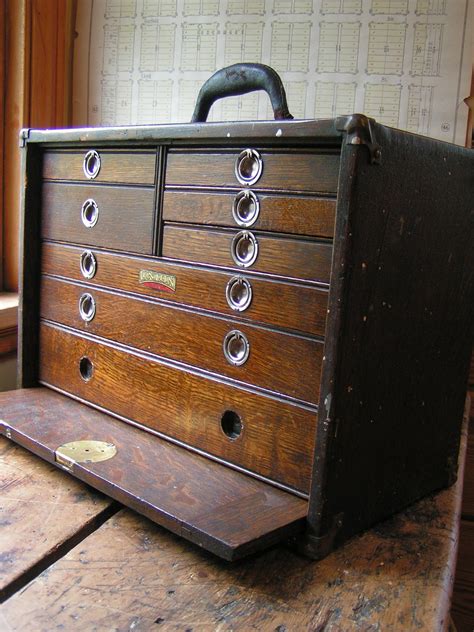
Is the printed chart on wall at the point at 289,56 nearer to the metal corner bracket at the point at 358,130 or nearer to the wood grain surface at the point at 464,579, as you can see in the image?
the metal corner bracket at the point at 358,130

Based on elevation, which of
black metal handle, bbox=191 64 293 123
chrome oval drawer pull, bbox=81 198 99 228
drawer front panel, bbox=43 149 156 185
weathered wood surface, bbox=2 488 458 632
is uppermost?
black metal handle, bbox=191 64 293 123

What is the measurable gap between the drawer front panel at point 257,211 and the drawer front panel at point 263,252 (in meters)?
0.01

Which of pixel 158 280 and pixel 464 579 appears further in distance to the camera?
pixel 464 579

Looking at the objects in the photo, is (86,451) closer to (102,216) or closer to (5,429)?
(5,429)

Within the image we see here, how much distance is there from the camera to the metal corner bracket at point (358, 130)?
0.70 metres

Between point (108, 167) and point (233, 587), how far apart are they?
2.01ft

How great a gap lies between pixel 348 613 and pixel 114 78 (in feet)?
4.14

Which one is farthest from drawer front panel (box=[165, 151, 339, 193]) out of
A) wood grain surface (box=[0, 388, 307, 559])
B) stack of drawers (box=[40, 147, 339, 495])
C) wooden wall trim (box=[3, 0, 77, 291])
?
wooden wall trim (box=[3, 0, 77, 291])

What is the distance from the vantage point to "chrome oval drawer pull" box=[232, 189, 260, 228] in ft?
2.72

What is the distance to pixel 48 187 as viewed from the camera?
3.78ft

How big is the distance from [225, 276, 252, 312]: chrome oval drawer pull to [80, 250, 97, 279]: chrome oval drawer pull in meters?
0.29

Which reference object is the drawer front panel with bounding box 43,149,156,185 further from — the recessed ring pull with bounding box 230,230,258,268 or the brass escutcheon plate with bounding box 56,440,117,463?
the brass escutcheon plate with bounding box 56,440,117,463

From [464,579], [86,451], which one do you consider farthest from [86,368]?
[464,579]

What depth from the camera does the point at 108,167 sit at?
103 centimetres
